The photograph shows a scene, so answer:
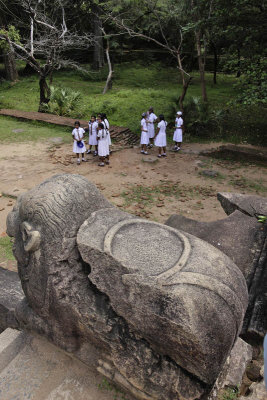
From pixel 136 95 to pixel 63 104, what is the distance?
3.80 m

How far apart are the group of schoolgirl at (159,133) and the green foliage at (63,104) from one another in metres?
4.26

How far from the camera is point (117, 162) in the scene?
8.40 m

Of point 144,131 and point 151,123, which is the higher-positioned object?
point 151,123

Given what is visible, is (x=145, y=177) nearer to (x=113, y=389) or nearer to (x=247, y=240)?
(x=247, y=240)

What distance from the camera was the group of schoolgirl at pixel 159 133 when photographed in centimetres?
856

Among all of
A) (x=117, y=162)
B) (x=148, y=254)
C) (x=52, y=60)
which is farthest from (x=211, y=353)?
(x=52, y=60)

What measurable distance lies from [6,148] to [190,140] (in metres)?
5.81

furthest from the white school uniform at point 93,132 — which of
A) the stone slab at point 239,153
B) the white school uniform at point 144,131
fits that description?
the stone slab at point 239,153

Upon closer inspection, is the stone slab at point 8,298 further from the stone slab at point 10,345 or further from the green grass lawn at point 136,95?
the green grass lawn at point 136,95

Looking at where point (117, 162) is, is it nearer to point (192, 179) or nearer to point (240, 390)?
point (192, 179)

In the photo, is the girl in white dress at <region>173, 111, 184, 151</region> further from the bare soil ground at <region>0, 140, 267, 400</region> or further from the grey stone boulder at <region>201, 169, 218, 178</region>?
the grey stone boulder at <region>201, 169, 218, 178</region>

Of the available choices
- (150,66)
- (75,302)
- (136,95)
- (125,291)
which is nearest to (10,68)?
(136,95)

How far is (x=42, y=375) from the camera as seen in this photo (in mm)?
2383

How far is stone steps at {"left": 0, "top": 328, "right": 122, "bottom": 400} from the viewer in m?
2.27
